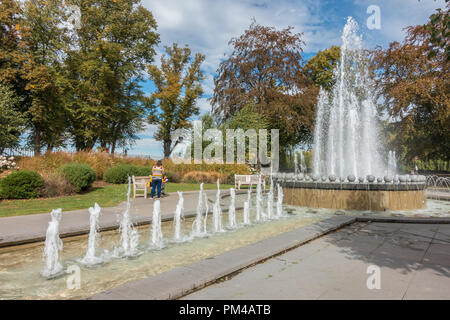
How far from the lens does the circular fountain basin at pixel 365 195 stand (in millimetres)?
10016

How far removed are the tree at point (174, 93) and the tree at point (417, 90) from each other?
792 inches

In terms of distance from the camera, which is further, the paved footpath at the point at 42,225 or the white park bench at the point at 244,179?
the white park bench at the point at 244,179

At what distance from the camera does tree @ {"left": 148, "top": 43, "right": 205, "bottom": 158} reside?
3431cm

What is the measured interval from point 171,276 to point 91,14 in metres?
31.4

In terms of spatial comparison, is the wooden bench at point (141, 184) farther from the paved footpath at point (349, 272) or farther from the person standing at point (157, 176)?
the paved footpath at point (349, 272)

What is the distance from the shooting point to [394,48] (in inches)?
1033

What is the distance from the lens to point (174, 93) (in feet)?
111

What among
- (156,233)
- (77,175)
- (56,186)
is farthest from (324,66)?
(156,233)

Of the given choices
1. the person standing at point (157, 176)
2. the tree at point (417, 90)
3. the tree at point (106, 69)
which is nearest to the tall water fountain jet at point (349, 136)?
the tree at point (417, 90)

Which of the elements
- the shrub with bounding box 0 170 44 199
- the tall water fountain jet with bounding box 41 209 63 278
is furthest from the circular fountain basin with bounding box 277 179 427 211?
the shrub with bounding box 0 170 44 199

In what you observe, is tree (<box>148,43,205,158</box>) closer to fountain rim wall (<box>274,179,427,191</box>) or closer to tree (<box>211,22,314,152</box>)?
tree (<box>211,22,314,152</box>)

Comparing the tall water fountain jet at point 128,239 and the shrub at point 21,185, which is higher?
the shrub at point 21,185
